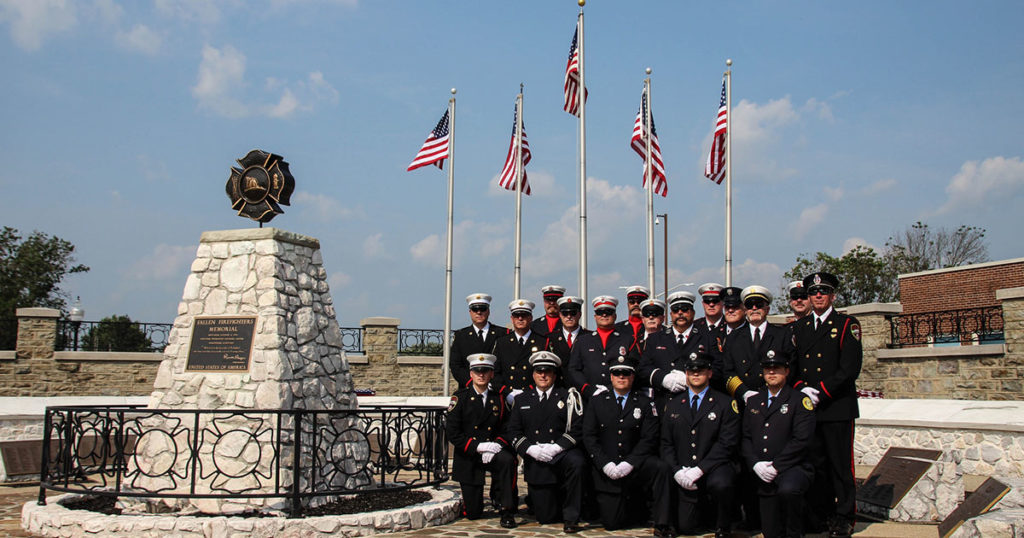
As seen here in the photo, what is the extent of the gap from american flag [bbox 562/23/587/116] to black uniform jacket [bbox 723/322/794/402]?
9.07 meters

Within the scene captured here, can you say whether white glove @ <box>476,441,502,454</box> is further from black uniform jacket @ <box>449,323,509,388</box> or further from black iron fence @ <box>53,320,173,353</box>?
black iron fence @ <box>53,320,173,353</box>

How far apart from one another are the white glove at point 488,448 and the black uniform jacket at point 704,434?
4.92 ft

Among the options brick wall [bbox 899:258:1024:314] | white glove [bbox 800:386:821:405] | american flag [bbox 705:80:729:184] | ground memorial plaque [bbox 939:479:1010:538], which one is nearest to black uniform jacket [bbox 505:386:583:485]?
white glove [bbox 800:386:821:405]

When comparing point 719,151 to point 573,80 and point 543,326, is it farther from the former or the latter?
point 543,326

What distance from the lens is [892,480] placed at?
7.10 meters

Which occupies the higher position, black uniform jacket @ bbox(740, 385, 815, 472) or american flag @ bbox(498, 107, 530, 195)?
american flag @ bbox(498, 107, 530, 195)

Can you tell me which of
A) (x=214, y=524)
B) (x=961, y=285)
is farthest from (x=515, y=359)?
(x=961, y=285)

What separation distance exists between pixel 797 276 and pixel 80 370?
28170 mm

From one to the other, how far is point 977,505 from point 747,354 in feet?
6.48

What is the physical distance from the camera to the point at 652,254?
50.9 feet

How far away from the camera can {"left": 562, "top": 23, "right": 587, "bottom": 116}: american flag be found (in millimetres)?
15070

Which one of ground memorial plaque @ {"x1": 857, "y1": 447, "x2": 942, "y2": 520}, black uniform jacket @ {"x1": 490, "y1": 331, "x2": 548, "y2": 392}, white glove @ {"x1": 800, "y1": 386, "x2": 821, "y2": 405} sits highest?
black uniform jacket @ {"x1": 490, "y1": 331, "x2": 548, "y2": 392}

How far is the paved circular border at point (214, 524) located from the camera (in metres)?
6.12

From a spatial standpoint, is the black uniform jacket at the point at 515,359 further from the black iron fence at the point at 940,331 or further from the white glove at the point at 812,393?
the black iron fence at the point at 940,331
